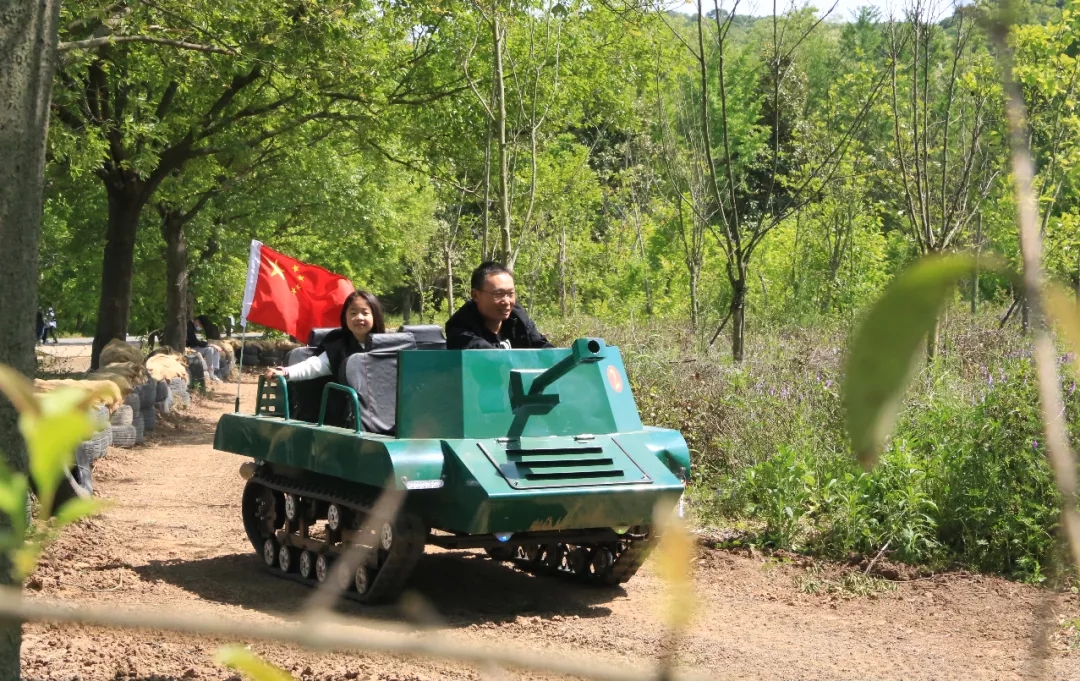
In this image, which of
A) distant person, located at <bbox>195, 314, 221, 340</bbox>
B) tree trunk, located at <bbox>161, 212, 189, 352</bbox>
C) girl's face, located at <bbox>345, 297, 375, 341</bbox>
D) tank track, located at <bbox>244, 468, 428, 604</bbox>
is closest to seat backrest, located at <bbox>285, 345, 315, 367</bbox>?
girl's face, located at <bbox>345, 297, 375, 341</bbox>

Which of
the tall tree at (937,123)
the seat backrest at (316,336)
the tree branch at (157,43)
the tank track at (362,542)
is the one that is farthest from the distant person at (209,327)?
the tank track at (362,542)

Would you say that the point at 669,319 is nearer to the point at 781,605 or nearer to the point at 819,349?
the point at 819,349

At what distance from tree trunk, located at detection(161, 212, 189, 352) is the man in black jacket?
753 inches

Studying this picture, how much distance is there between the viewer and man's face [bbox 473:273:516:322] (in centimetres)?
839

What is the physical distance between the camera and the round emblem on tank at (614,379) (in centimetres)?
843

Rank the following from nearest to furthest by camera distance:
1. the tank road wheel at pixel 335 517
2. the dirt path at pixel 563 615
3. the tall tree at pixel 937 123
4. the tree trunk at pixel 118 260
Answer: the dirt path at pixel 563 615 → the tank road wheel at pixel 335 517 → the tall tree at pixel 937 123 → the tree trunk at pixel 118 260

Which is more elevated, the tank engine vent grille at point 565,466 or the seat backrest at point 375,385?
the seat backrest at point 375,385

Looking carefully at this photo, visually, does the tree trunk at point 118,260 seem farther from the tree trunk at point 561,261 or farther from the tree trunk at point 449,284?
the tree trunk at point 561,261

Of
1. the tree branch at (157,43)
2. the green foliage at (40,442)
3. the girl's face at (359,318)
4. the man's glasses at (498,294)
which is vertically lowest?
the girl's face at (359,318)

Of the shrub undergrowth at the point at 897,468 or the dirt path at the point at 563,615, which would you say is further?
the shrub undergrowth at the point at 897,468

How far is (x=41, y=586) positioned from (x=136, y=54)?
42.7 ft

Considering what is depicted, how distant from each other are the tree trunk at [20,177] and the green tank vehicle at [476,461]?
2966 millimetres

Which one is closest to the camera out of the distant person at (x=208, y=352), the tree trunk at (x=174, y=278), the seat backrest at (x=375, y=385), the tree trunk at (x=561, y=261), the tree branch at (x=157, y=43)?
the seat backrest at (x=375, y=385)

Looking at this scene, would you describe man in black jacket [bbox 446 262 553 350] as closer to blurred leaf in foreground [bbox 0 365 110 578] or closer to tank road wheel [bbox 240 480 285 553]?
tank road wheel [bbox 240 480 285 553]
